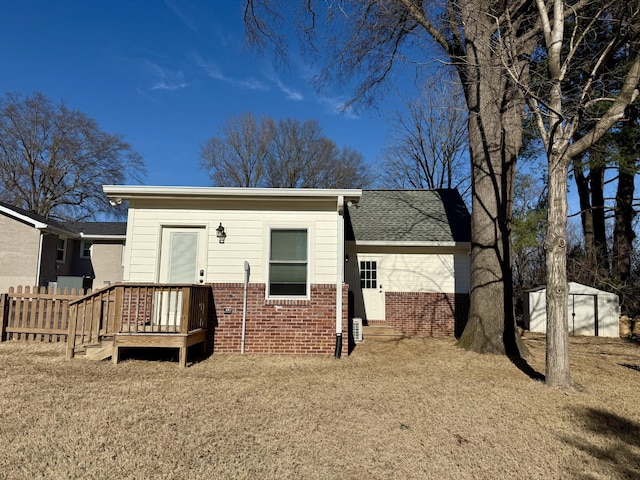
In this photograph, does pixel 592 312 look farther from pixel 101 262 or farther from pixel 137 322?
pixel 101 262

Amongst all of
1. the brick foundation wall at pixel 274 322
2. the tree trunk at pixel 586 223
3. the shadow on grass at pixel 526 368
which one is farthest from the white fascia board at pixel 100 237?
the tree trunk at pixel 586 223

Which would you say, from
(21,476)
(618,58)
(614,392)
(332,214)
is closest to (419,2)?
(618,58)

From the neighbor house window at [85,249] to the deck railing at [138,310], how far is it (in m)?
12.2

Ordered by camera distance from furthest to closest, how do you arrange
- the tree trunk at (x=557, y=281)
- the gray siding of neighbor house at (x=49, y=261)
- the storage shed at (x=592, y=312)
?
the gray siding of neighbor house at (x=49, y=261) → the storage shed at (x=592, y=312) → the tree trunk at (x=557, y=281)

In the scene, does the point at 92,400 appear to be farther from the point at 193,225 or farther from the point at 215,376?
the point at 193,225

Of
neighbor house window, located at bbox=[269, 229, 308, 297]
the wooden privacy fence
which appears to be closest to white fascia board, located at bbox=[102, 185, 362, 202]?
neighbor house window, located at bbox=[269, 229, 308, 297]

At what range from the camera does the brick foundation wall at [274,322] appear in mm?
7215

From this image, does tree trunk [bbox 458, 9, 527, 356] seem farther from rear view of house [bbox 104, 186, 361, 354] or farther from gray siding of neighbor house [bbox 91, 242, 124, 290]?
gray siding of neighbor house [bbox 91, 242, 124, 290]

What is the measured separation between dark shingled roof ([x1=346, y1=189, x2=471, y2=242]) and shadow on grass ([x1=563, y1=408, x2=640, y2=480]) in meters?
6.81

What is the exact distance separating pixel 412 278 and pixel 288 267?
4.83 metres

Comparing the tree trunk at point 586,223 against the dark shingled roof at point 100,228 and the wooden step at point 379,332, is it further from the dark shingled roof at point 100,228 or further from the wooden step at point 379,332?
the dark shingled roof at point 100,228

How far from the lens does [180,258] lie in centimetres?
746

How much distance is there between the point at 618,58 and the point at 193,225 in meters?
11.0

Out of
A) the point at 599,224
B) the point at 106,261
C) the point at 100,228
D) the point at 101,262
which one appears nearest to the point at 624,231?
the point at 599,224
